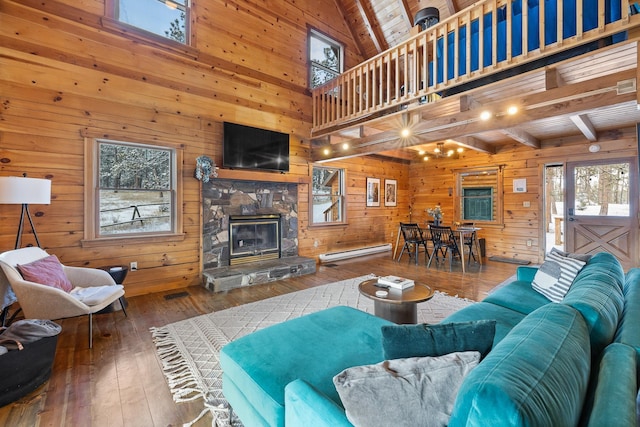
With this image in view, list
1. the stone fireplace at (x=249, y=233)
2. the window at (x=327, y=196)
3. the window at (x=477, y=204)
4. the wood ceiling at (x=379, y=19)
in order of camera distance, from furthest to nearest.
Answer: the window at (x=477, y=204), the window at (x=327, y=196), the wood ceiling at (x=379, y=19), the stone fireplace at (x=249, y=233)

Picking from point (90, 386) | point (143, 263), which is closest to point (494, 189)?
point (143, 263)

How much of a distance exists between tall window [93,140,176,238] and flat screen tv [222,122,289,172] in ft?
2.70

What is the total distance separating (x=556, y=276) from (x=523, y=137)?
375 cm

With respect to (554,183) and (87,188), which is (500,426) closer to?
(87,188)

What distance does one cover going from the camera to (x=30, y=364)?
72.6 inches

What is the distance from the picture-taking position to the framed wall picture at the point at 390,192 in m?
7.32

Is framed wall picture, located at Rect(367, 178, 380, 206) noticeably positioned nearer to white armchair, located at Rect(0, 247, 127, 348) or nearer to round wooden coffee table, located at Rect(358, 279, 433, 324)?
round wooden coffee table, located at Rect(358, 279, 433, 324)

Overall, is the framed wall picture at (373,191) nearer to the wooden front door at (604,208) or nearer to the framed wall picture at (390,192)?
the framed wall picture at (390,192)

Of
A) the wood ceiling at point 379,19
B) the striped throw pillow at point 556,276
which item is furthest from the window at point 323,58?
the striped throw pillow at point 556,276

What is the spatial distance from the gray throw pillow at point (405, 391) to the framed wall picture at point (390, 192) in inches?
259

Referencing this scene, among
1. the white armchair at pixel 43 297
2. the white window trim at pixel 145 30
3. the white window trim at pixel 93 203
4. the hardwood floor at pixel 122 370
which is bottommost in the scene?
the hardwood floor at pixel 122 370

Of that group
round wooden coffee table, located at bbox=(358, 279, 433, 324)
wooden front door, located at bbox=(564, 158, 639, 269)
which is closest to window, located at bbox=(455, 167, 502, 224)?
wooden front door, located at bbox=(564, 158, 639, 269)

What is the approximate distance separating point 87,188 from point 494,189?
7.33 m

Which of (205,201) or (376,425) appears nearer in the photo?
(376,425)
